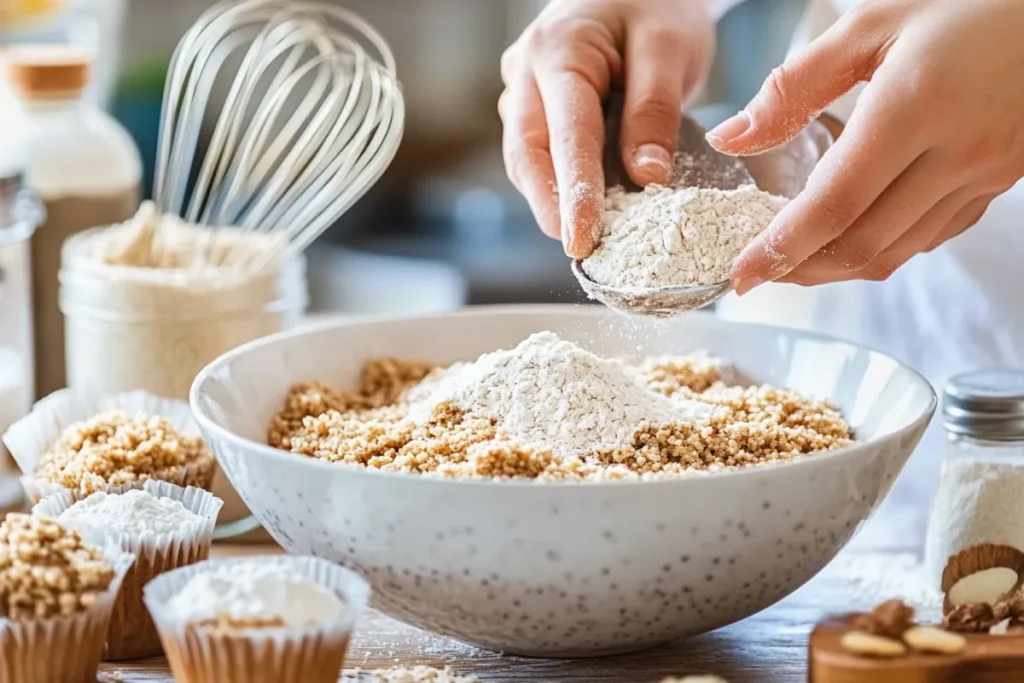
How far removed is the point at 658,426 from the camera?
2.94 ft

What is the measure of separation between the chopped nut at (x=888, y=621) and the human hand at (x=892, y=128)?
0.78ft

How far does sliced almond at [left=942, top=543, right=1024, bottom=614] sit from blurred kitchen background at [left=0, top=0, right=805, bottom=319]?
156cm

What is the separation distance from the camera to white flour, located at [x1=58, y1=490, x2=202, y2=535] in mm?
842

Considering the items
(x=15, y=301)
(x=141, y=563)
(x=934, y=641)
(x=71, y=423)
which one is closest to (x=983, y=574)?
(x=934, y=641)

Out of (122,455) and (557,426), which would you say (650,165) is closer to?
(557,426)

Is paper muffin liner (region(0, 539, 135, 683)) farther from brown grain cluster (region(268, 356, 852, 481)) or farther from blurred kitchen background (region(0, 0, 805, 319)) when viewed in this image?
blurred kitchen background (region(0, 0, 805, 319))

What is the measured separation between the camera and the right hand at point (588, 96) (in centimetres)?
98

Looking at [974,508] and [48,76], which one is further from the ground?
[48,76]

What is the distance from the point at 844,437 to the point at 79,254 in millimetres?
744

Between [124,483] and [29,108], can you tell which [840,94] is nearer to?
[124,483]

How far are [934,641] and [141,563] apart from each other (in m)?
0.49

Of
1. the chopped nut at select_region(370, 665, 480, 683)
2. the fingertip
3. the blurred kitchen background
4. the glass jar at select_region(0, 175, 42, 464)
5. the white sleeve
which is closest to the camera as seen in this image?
the chopped nut at select_region(370, 665, 480, 683)

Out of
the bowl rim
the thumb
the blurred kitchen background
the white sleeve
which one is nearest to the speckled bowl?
the bowl rim

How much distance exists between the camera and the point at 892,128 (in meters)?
0.80
